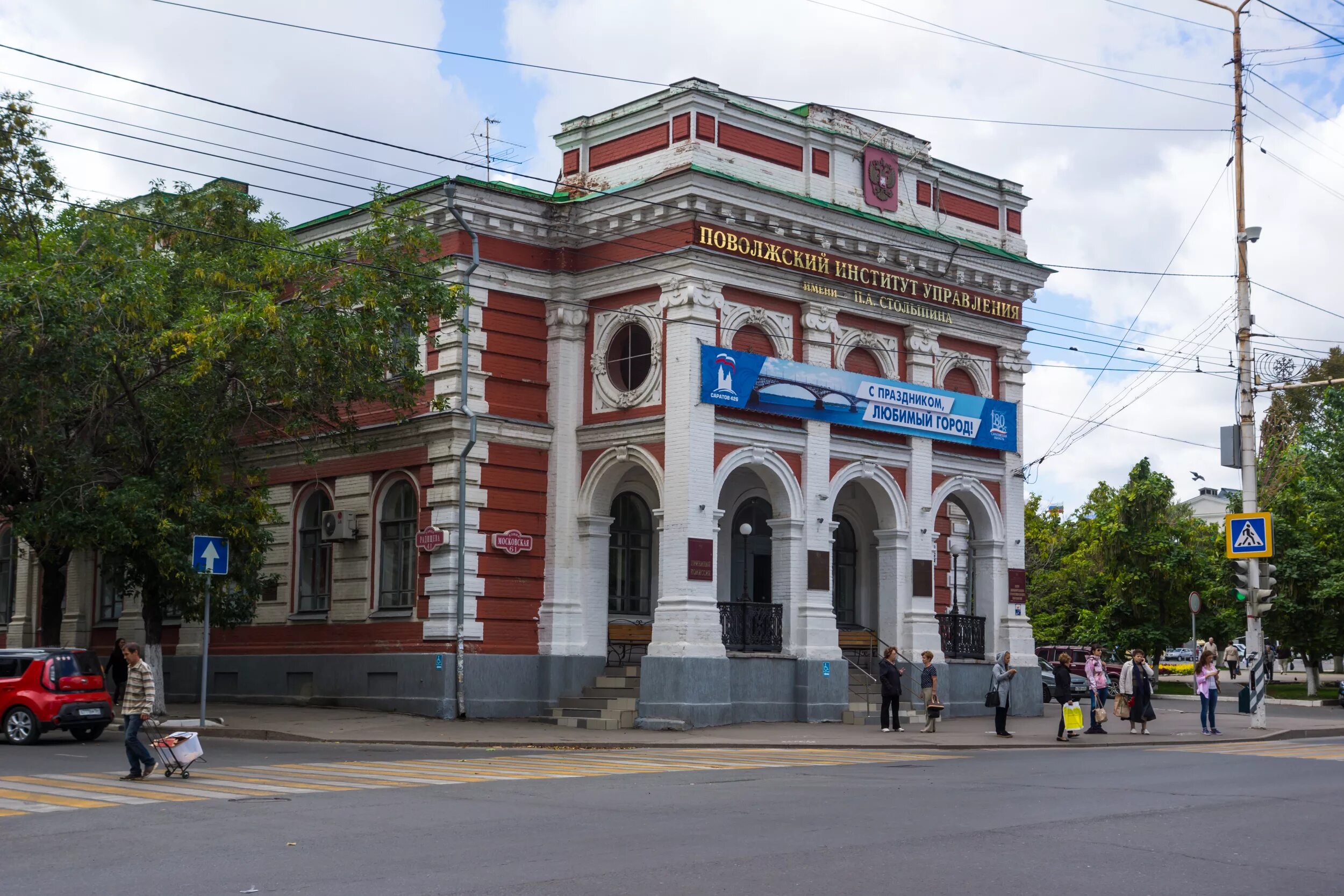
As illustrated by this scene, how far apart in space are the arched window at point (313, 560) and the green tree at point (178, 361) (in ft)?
12.7

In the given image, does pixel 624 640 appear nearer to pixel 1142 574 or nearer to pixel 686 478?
pixel 686 478

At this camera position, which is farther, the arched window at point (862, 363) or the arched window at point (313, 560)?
the arched window at point (313, 560)

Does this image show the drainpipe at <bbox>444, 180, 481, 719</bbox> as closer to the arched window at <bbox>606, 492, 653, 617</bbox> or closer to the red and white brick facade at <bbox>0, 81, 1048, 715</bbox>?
the red and white brick facade at <bbox>0, 81, 1048, 715</bbox>

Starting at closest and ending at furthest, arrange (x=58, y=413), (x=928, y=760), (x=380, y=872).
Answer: (x=380, y=872), (x=928, y=760), (x=58, y=413)

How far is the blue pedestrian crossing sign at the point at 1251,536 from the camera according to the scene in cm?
2856

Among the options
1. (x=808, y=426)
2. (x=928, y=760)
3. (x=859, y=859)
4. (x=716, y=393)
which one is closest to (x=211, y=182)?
(x=716, y=393)

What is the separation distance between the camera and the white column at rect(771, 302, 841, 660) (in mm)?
28703

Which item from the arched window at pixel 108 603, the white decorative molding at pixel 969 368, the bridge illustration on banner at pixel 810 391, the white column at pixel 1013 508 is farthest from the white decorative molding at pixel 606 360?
the arched window at pixel 108 603

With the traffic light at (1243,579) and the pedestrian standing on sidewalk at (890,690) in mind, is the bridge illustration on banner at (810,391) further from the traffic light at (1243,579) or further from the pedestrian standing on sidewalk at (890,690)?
the traffic light at (1243,579)

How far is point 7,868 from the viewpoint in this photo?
1023 centimetres

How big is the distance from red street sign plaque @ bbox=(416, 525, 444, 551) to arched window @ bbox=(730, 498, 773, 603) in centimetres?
689

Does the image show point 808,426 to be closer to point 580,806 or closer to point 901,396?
point 901,396

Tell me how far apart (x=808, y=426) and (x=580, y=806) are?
1650 cm

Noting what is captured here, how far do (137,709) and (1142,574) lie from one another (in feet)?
158
